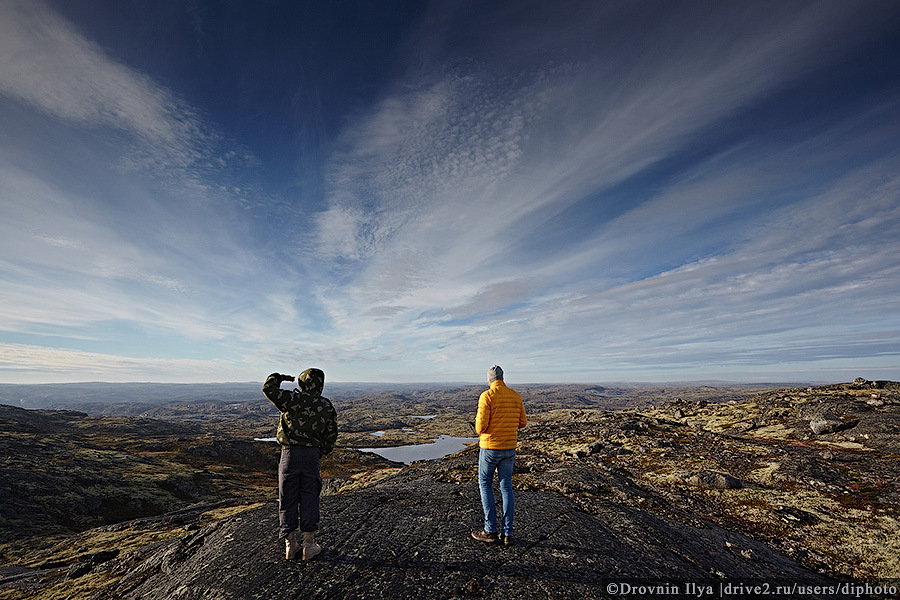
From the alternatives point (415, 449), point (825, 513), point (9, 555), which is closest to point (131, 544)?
point (9, 555)

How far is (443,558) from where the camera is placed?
33.5 ft

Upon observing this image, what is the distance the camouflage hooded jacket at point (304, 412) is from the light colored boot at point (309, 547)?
2258 mm

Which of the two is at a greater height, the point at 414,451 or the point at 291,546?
the point at 291,546

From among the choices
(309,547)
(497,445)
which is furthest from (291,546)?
(497,445)

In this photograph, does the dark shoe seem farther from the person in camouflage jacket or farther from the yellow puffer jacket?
the person in camouflage jacket

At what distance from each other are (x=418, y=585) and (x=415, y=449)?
159769 millimetres

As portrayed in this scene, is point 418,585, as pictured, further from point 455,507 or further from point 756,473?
point 756,473

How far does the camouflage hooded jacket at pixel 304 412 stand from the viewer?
391 inches

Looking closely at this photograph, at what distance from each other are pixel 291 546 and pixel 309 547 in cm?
50

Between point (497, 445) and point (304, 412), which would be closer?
point (304, 412)

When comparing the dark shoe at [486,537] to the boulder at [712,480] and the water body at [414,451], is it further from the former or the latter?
the water body at [414,451]

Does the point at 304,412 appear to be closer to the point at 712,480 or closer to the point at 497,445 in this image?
the point at 497,445

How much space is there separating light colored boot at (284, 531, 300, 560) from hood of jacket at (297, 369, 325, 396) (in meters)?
3.95

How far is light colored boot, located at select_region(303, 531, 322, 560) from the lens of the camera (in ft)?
A: 32.6
